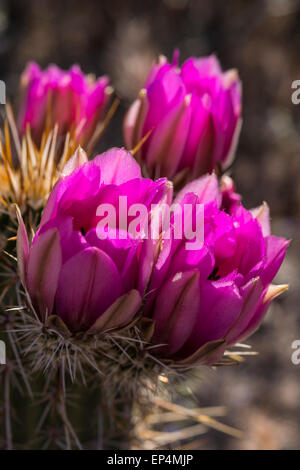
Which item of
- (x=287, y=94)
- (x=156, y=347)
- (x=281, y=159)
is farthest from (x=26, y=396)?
(x=287, y=94)

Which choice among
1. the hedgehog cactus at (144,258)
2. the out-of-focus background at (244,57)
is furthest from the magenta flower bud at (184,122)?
the out-of-focus background at (244,57)

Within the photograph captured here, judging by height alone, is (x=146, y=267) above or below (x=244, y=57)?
below

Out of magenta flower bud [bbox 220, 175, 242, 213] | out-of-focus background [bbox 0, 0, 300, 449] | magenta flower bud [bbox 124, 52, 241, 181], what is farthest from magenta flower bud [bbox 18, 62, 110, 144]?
out-of-focus background [bbox 0, 0, 300, 449]

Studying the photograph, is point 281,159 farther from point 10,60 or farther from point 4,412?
point 4,412

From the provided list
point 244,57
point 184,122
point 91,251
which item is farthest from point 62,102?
point 244,57

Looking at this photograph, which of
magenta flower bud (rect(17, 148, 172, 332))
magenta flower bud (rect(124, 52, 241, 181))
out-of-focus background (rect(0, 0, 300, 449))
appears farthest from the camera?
out-of-focus background (rect(0, 0, 300, 449))

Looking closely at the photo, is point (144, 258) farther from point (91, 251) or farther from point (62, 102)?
point (62, 102)

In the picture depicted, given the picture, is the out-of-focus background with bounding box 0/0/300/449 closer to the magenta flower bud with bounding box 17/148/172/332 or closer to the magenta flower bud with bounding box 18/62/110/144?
the magenta flower bud with bounding box 18/62/110/144
